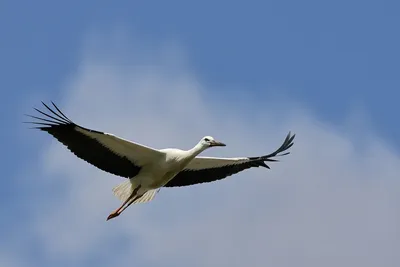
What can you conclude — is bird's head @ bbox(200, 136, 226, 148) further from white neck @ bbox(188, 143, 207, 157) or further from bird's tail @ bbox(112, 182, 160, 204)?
bird's tail @ bbox(112, 182, 160, 204)

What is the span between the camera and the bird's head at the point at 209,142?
2938cm

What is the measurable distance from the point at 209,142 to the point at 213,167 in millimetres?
1153

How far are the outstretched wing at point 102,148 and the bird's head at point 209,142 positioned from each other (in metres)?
0.67

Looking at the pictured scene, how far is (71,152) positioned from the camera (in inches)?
1142

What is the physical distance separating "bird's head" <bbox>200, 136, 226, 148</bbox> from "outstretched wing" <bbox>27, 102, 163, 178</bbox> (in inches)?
26.3

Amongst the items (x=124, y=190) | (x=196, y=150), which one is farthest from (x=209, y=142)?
(x=124, y=190)

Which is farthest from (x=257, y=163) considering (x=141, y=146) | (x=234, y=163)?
(x=141, y=146)

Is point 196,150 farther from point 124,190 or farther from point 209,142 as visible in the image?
point 124,190

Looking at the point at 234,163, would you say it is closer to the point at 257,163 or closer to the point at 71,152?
the point at 257,163

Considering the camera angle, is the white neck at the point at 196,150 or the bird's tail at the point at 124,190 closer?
the white neck at the point at 196,150

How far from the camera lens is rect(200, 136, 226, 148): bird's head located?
29.4 meters

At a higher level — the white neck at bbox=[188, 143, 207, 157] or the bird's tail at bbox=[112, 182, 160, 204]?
the white neck at bbox=[188, 143, 207, 157]

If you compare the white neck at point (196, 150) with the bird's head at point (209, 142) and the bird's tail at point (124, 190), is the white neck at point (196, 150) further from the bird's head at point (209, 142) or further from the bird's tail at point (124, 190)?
the bird's tail at point (124, 190)

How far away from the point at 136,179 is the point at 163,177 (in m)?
0.51
